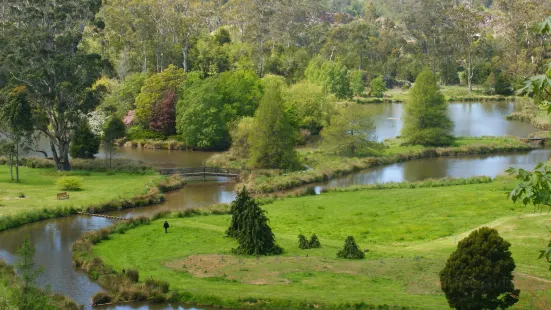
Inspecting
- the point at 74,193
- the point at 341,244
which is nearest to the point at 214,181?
the point at 74,193

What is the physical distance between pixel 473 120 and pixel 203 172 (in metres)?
44.7

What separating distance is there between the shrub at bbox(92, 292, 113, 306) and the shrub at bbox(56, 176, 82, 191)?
25679 millimetres

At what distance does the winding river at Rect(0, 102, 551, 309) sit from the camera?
33.1 metres

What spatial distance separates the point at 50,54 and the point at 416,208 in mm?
33025

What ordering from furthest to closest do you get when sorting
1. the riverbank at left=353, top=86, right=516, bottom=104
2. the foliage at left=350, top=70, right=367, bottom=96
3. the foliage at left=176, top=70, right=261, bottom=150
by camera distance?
the foliage at left=350, top=70, right=367, bottom=96 < the riverbank at left=353, top=86, right=516, bottom=104 < the foliage at left=176, top=70, right=261, bottom=150

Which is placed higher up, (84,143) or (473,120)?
(473,120)

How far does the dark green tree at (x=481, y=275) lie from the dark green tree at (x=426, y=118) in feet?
178

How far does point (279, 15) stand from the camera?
12000 cm

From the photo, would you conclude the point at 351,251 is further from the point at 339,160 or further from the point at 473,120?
the point at 473,120

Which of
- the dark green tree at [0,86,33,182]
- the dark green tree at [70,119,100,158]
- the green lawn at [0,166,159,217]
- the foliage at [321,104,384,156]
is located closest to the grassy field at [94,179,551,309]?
the green lawn at [0,166,159,217]

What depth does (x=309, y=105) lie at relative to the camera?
82.6m

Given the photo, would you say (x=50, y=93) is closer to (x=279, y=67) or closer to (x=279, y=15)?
(x=279, y=67)

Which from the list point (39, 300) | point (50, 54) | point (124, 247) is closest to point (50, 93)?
point (50, 54)

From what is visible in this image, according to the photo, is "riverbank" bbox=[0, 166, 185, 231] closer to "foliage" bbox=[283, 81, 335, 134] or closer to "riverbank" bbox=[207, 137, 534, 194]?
"riverbank" bbox=[207, 137, 534, 194]
